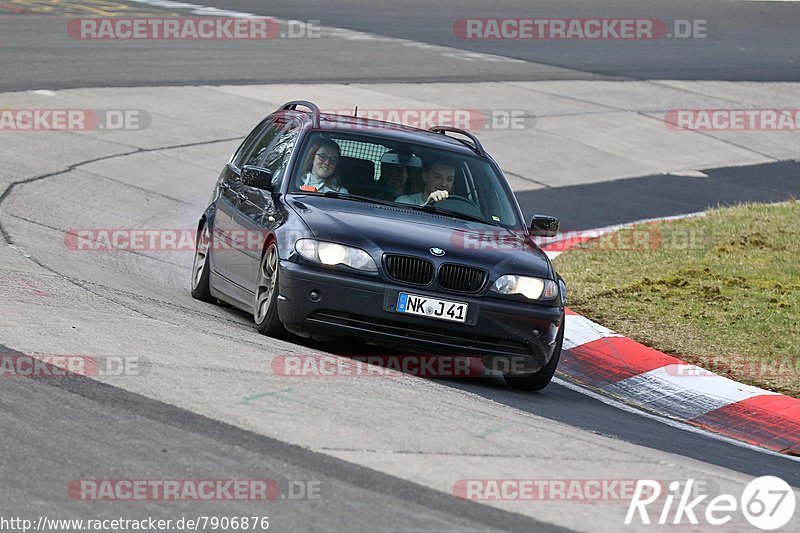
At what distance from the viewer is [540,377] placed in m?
8.80

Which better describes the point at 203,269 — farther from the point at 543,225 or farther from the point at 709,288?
the point at 709,288

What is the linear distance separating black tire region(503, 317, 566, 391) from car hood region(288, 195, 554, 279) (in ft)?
1.48

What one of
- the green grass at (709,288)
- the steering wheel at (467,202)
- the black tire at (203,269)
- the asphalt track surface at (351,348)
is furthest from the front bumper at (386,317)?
the black tire at (203,269)

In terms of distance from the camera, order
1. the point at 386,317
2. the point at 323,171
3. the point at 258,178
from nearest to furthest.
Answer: the point at 386,317
the point at 258,178
the point at 323,171

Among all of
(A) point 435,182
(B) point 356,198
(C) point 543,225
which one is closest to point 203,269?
(B) point 356,198

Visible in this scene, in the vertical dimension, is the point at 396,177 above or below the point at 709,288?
above

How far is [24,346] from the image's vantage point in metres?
7.00

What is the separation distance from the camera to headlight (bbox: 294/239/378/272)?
8242 mm

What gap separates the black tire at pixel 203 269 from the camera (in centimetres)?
1053

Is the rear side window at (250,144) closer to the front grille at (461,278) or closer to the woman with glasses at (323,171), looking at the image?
the woman with glasses at (323,171)

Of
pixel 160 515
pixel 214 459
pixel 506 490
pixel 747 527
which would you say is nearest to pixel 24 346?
pixel 214 459

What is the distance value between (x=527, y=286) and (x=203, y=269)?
313 cm

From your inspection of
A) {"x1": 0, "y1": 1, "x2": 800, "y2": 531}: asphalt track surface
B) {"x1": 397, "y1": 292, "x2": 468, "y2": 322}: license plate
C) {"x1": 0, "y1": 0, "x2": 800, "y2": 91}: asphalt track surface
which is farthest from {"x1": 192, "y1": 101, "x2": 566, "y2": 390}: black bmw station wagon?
{"x1": 0, "y1": 0, "x2": 800, "y2": 91}: asphalt track surface

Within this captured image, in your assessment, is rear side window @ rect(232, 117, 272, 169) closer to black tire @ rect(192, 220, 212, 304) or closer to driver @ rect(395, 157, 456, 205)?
black tire @ rect(192, 220, 212, 304)
